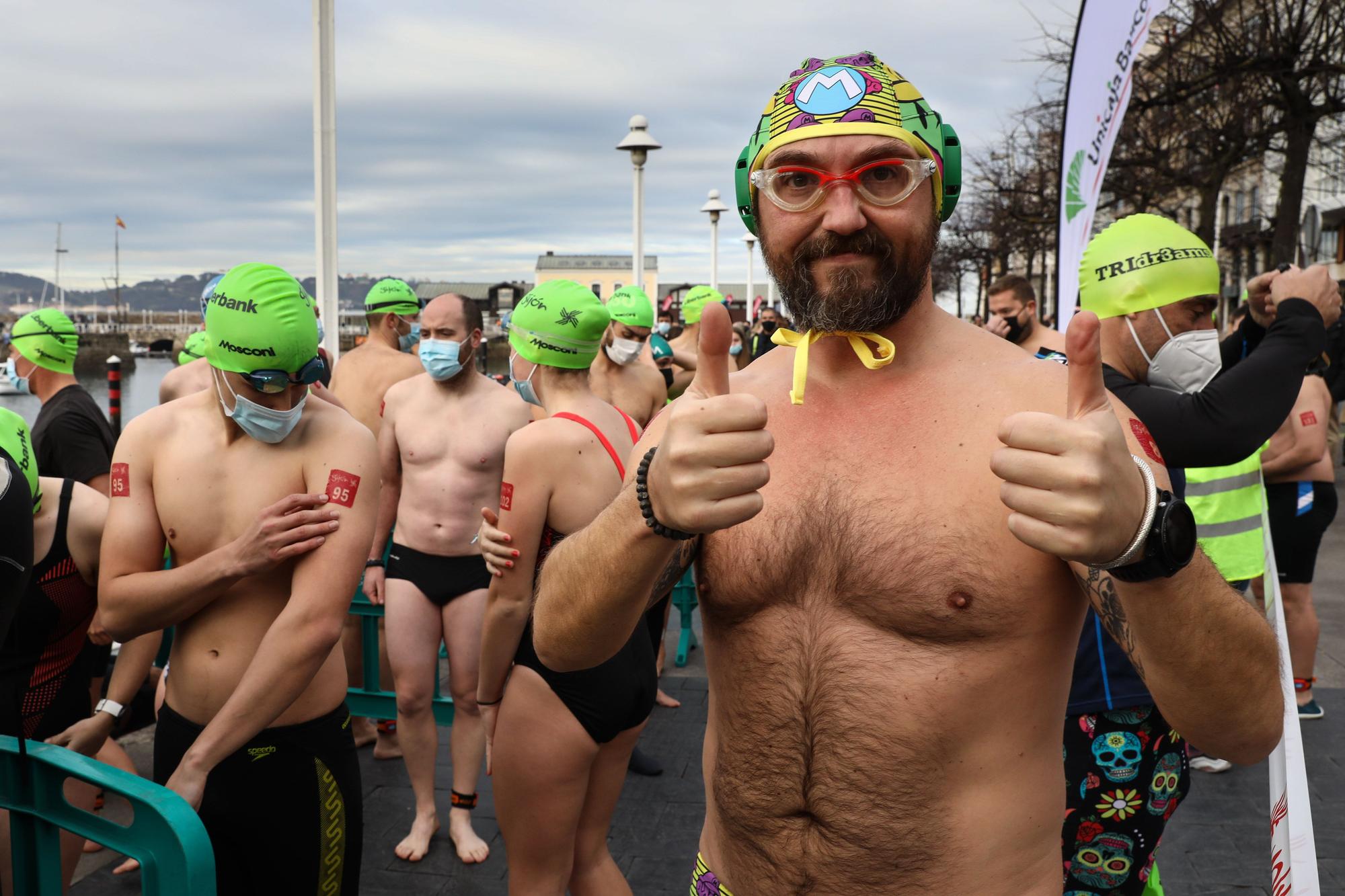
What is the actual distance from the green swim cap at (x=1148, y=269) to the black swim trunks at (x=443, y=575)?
2836 millimetres

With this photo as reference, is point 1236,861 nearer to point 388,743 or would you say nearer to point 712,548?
point 712,548

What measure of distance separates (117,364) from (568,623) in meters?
7.94

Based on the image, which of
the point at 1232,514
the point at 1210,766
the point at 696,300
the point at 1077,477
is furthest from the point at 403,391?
the point at 696,300

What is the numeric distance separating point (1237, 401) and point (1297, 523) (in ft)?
11.7

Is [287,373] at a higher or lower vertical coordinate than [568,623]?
higher

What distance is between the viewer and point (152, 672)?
5.71 meters

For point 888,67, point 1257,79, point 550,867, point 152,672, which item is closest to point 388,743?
point 152,672

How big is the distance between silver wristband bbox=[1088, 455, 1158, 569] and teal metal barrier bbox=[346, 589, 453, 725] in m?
4.38

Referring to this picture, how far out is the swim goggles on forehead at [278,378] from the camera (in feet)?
9.09

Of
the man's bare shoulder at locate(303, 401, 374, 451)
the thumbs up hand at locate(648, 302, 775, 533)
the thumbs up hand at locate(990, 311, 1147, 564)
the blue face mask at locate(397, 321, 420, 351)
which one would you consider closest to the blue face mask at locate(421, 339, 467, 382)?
the man's bare shoulder at locate(303, 401, 374, 451)

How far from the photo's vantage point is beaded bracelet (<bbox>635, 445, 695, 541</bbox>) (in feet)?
5.24

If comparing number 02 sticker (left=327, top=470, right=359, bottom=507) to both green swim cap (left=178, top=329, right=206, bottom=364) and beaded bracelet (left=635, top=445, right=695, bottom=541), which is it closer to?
beaded bracelet (left=635, top=445, right=695, bottom=541)

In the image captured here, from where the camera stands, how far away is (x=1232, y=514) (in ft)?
13.6

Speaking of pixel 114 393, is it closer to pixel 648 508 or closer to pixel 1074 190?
pixel 1074 190
